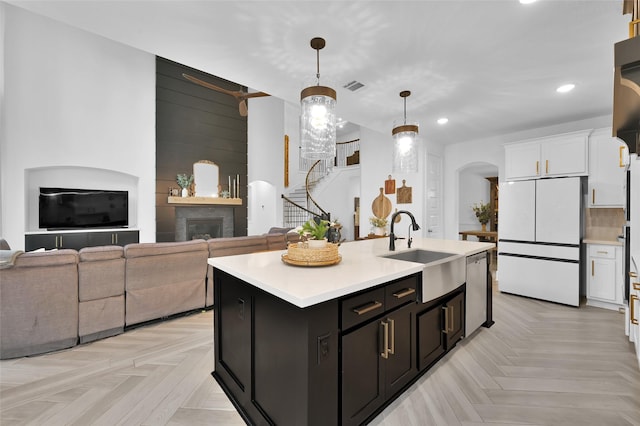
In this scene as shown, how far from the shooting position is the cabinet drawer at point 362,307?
4.71 ft

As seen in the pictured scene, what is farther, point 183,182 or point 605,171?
point 183,182

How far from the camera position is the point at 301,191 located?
937 centimetres

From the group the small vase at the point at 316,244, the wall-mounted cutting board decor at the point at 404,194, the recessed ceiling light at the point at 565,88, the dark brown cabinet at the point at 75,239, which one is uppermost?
the recessed ceiling light at the point at 565,88

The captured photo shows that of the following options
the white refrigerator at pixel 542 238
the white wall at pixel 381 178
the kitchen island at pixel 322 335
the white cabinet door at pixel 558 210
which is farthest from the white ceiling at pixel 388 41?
the white wall at pixel 381 178

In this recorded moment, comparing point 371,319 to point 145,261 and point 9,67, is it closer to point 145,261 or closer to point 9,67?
point 145,261

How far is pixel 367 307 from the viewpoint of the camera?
1.53 m

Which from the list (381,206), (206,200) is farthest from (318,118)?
(206,200)

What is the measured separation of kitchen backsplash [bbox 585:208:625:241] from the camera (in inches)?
157

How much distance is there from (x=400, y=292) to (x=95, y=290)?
9.05 ft

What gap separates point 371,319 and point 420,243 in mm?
1746

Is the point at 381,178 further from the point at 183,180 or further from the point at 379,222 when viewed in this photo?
the point at 183,180

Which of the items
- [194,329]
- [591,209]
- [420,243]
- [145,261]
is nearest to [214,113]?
[145,261]

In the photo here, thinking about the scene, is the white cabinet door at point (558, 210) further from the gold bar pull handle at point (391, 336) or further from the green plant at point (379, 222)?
the gold bar pull handle at point (391, 336)

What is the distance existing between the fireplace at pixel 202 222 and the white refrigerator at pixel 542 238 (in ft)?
18.6
